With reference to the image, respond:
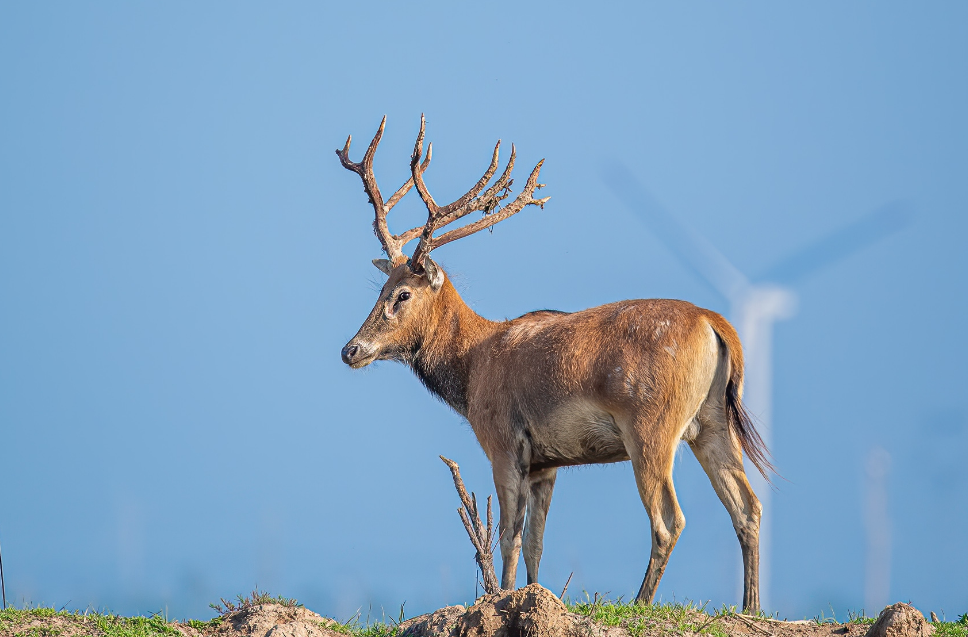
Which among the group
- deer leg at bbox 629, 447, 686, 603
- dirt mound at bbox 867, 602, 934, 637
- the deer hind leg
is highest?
the deer hind leg

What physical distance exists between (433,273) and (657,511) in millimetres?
3999

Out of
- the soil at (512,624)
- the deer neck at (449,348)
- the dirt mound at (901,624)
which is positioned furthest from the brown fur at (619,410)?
the dirt mound at (901,624)

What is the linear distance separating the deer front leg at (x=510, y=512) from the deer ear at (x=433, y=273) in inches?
96.3

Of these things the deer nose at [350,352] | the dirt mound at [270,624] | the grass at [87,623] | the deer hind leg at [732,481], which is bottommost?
the grass at [87,623]

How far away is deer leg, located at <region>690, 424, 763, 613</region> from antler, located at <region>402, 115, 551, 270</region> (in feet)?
12.3

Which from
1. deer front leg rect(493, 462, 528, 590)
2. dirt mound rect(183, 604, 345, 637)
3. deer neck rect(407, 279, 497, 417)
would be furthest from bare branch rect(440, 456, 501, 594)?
deer neck rect(407, 279, 497, 417)

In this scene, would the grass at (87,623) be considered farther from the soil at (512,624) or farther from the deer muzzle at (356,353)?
the deer muzzle at (356,353)

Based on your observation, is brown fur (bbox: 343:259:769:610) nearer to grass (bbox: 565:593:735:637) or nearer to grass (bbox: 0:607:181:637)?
grass (bbox: 565:593:735:637)

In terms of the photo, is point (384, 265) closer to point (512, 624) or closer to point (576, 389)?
point (576, 389)

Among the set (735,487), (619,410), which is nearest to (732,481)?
(735,487)

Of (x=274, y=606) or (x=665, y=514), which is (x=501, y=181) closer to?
(x=665, y=514)

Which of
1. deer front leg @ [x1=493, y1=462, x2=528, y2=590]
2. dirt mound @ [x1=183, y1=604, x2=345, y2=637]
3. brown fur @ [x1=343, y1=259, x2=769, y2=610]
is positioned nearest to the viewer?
dirt mound @ [x1=183, y1=604, x2=345, y2=637]

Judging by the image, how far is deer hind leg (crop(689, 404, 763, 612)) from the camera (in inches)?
416

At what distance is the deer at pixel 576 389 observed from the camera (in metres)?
10.0
